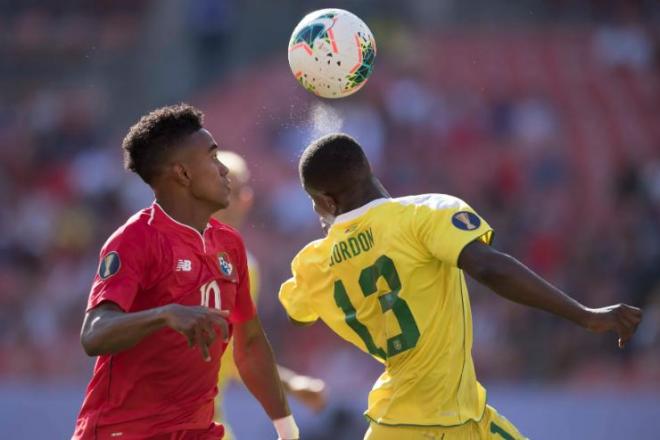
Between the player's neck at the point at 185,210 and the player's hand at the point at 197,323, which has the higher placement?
the player's neck at the point at 185,210

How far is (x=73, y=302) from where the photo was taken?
14867mm

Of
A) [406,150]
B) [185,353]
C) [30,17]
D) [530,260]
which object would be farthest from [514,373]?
[30,17]

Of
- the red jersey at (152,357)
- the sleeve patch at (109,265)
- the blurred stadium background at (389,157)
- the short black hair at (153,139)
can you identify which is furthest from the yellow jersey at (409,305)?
the blurred stadium background at (389,157)

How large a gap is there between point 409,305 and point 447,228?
44 centimetres

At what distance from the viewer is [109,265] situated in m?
4.96

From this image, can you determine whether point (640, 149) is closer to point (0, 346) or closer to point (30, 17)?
point (0, 346)

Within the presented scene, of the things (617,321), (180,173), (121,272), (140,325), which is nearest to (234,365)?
(180,173)

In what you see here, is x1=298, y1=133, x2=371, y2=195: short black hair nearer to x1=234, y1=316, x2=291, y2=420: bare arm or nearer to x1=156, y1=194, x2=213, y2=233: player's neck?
x1=156, y1=194, x2=213, y2=233: player's neck

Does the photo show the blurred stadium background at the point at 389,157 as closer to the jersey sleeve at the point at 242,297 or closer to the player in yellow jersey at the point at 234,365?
the player in yellow jersey at the point at 234,365

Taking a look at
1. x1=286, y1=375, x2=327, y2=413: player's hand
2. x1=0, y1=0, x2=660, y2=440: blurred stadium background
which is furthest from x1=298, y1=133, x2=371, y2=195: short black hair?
x1=0, y1=0, x2=660, y2=440: blurred stadium background

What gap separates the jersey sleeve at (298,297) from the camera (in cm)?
574

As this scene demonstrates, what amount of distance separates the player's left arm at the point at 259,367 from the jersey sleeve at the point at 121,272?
93 cm

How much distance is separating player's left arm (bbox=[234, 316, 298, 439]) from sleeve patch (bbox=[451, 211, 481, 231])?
124 centimetres

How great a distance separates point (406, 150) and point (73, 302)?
4.90 m
